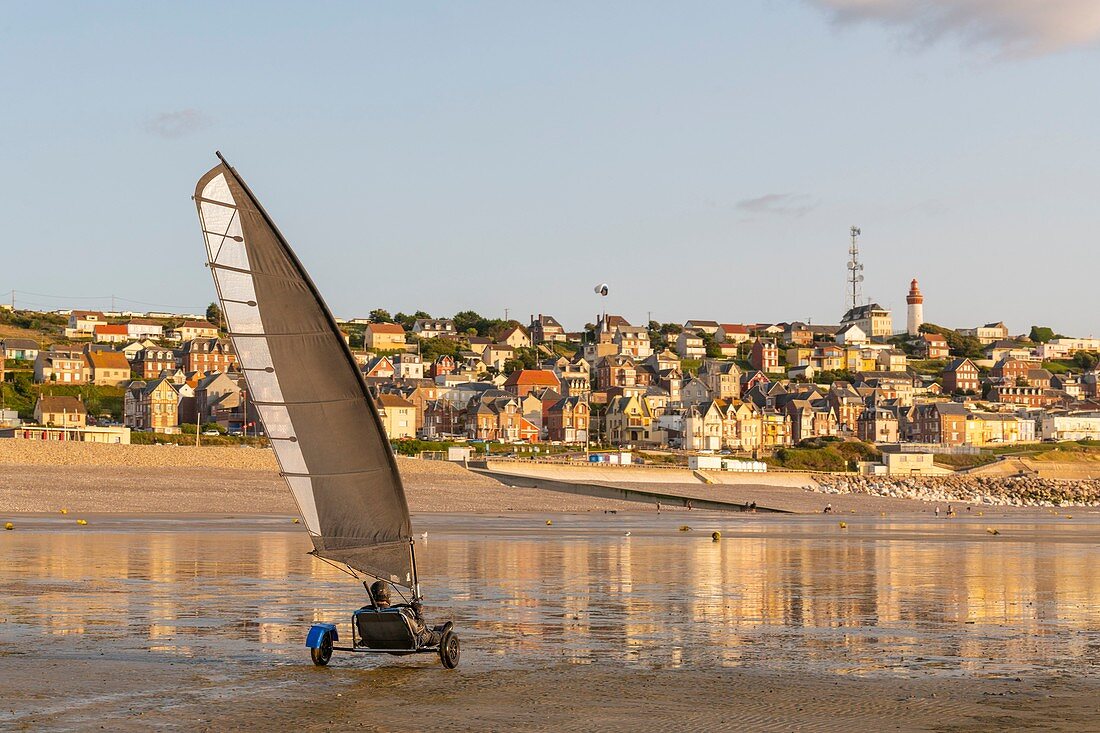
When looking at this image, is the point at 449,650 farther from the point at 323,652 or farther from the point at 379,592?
the point at 323,652

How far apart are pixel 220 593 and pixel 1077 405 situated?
7389 inches

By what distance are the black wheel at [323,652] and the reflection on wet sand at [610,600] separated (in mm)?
670

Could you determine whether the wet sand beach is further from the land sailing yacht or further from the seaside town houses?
the seaside town houses

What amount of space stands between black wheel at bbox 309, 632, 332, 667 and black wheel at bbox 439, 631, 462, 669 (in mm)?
1188

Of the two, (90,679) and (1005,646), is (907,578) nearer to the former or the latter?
(1005,646)

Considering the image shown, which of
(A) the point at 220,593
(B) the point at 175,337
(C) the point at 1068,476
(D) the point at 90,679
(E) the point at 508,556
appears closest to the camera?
(D) the point at 90,679

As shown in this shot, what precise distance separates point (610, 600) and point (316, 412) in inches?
362

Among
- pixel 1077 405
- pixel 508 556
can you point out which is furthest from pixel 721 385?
pixel 508 556

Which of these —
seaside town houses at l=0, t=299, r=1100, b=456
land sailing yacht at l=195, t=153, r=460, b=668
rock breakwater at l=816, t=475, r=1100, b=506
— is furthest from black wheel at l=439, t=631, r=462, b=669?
seaside town houses at l=0, t=299, r=1100, b=456

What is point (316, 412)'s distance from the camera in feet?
45.4

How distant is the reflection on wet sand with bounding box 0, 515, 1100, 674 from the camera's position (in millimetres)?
15766

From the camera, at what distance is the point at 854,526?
182 feet

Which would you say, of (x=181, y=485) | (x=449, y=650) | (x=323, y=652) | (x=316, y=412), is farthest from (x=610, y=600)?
(x=181, y=485)

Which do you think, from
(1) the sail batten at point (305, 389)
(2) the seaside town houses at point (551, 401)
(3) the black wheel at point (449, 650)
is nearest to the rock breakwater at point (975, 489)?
(2) the seaside town houses at point (551, 401)
